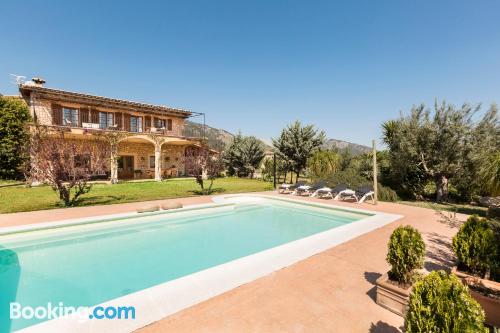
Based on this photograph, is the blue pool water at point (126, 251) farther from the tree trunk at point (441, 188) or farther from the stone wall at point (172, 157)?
the stone wall at point (172, 157)

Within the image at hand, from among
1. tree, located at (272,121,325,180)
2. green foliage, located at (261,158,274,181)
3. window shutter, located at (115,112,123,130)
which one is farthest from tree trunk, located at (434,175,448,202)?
window shutter, located at (115,112,123,130)

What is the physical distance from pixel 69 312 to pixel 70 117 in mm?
20678

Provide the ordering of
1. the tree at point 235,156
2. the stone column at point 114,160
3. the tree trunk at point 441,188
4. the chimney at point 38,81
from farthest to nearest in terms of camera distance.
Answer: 1. the tree at point 235,156
2. the stone column at point 114,160
3. the chimney at point 38,81
4. the tree trunk at point 441,188

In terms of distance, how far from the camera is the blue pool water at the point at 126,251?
476 cm

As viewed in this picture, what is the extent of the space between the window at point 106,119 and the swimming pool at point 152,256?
1597 centimetres

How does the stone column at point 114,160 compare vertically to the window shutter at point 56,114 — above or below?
below

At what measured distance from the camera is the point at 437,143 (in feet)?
43.1

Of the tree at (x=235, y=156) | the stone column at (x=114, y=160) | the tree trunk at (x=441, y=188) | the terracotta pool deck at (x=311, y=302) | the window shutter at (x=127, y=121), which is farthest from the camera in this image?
the tree at (x=235, y=156)

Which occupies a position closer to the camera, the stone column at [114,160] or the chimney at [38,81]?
the chimney at [38,81]

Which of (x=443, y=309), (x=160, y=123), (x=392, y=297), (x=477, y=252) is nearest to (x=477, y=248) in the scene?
(x=477, y=252)

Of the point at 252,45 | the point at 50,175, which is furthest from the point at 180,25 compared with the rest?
the point at 50,175

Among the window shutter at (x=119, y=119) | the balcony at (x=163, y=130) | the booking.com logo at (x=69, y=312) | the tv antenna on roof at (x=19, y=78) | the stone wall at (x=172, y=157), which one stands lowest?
the booking.com logo at (x=69, y=312)

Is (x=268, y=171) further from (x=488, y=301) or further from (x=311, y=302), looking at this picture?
(x=488, y=301)

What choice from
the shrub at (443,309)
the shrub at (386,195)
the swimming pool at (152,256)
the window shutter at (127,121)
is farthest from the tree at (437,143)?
the window shutter at (127,121)
